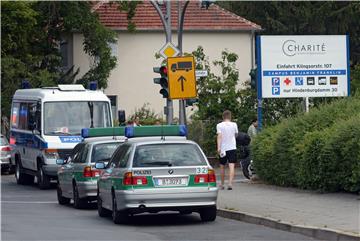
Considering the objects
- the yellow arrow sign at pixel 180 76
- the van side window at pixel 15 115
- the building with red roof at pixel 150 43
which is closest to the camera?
the yellow arrow sign at pixel 180 76

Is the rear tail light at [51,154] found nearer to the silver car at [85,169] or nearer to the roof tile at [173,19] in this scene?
the silver car at [85,169]

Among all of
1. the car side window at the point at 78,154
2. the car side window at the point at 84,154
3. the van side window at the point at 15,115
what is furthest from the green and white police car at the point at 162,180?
the van side window at the point at 15,115

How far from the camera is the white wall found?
51.4 meters

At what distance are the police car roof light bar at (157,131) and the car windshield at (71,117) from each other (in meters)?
9.01

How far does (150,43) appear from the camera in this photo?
168 ft

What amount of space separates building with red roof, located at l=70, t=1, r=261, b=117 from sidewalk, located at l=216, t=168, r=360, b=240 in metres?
28.1

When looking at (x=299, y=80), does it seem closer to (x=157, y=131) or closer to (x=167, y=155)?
(x=157, y=131)

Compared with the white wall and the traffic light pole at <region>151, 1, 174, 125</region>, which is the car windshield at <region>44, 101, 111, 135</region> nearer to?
the traffic light pole at <region>151, 1, 174, 125</region>

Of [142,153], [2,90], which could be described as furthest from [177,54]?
[2,90]

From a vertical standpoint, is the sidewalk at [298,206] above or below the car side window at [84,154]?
below

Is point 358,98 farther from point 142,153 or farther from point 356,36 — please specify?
point 356,36

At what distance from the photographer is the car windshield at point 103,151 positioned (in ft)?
68.9

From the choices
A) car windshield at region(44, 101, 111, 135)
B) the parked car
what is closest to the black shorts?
car windshield at region(44, 101, 111, 135)

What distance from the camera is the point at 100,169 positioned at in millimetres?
19750
